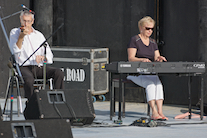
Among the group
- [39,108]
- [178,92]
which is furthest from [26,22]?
[178,92]

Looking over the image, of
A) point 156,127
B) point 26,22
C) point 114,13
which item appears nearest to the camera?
point 156,127

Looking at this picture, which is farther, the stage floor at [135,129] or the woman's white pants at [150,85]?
the woman's white pants at [150,85]

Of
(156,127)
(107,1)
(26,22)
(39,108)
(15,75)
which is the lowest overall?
(156,127)

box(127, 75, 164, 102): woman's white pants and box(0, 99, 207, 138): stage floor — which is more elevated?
box(127, 75, 164, 102): woman's white pants

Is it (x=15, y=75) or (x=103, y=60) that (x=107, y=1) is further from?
(x=15, y=75)

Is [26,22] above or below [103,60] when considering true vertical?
above

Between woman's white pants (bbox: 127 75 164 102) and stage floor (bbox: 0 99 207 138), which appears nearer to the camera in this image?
stage floor (bbox: 0 99 207 138)

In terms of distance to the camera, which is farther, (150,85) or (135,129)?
(150,85)

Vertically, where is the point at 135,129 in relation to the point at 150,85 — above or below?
below

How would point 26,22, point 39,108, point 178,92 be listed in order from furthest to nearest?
point 178,92, point 26,22, point 39,108

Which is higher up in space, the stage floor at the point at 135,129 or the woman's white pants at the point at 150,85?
the woman's white pants at the point at 150,85

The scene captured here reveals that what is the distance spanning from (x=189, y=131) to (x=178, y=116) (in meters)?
0.94

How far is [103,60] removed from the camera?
21.1 ft

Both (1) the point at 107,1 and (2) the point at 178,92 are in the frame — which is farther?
(1) the point at 107,1
